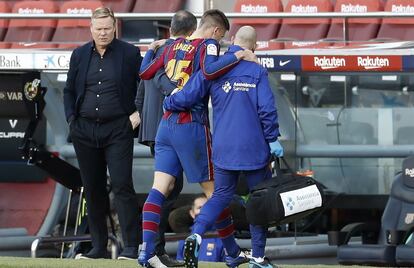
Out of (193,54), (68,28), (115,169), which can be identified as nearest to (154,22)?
(68,28)

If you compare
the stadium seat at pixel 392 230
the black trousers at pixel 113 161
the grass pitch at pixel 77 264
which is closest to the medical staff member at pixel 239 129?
the grass pitch at pixel 77 264

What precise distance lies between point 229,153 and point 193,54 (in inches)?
28.2

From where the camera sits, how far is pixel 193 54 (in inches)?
335

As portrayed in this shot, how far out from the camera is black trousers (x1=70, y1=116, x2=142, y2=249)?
964cm

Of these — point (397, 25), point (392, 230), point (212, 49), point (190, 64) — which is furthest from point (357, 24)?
point (212, 49)

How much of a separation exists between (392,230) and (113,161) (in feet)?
8.81

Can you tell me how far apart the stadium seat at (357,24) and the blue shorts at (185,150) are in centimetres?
440

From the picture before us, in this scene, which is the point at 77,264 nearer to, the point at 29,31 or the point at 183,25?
the point at 183,25

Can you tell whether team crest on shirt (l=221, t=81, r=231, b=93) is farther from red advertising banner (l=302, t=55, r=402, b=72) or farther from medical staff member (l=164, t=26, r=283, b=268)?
red advertising banner (l=302, t=55, r=402, b=72)

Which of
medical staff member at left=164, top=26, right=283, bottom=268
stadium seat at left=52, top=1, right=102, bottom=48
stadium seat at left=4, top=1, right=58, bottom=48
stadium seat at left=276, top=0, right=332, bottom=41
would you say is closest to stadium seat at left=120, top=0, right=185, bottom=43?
stadium seat at left=52, top=1, right=102, bottom=48

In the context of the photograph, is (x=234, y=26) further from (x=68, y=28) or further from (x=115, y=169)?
(x=115, y=169)

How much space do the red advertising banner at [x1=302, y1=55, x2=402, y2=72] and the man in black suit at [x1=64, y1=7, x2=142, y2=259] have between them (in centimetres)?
210

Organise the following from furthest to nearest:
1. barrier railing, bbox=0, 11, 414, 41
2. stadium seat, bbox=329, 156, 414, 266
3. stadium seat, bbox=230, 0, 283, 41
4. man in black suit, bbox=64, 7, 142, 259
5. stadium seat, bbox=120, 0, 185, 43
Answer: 1. stadium seat, bbox=230, 0, 283, 41
2. stadium seat, bbox=120, 0, 185, 43
3. barrier railing, bbox=0, 11, 414, 41
4. stadium seat, bbox=329, 156, 414, 266
5. man in black suit, bbox=64, 7, 142, 259

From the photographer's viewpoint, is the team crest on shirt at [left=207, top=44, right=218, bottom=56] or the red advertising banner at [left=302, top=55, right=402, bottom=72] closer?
the team crest on shirt at [left=207, top=44, right=218, bottom=56]
